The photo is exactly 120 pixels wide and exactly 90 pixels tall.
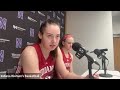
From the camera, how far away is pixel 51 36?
2.89 feet

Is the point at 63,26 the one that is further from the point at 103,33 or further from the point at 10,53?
the point at 10,53

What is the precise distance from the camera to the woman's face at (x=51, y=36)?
87 centimetres

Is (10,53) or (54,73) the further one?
(10,53)

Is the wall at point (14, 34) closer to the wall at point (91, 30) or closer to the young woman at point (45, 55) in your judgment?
the young woman at point (45, 55)

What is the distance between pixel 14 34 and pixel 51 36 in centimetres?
65

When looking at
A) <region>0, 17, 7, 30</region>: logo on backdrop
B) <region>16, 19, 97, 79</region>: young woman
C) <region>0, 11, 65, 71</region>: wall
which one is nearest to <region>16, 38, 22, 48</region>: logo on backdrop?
<region>0, 11, 65, 71</region>: wall

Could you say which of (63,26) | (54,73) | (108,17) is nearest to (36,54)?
(54,73)

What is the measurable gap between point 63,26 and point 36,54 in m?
2.27

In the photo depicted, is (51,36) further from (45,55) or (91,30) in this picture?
(91,30)

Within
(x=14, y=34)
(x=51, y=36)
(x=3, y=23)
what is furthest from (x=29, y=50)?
(x=14, y=34)

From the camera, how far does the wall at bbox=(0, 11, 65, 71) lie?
126 cm

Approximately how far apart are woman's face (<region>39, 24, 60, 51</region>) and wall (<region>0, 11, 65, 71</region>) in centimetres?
48
